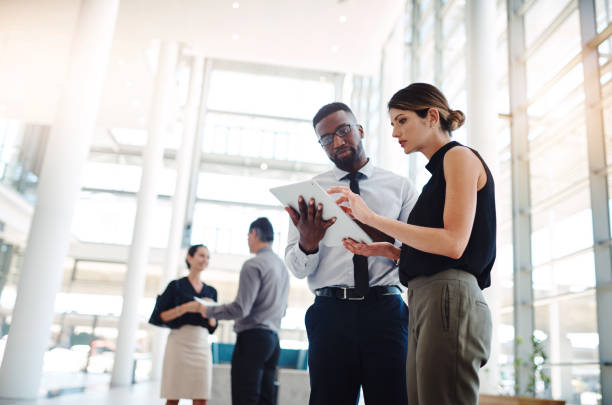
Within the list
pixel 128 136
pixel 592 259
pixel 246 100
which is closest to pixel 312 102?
pixel 246 100

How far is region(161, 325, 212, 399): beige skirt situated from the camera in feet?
12.9

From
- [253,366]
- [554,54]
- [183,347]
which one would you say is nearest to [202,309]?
Answer: [183,347]

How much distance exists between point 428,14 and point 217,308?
883 centimetres

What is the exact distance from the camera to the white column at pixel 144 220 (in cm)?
975

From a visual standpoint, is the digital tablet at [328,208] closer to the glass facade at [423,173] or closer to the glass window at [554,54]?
the glass facade at [423,173]

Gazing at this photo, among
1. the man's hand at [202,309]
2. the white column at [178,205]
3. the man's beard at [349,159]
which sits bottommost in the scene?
the man's hand at [202,309]

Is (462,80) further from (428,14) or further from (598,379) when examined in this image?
(598,379)

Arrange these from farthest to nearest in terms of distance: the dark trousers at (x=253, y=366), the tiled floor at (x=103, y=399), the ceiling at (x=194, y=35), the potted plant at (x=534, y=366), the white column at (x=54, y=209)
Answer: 1. the ceiling at (x=194, y=35)
2. the potted plant at (x=534, y=366)
3. the tiled floor at (x=103, y=399)
4. the white column at (x=54, y=209)
5. the dark trousers at (x=253, y=366)

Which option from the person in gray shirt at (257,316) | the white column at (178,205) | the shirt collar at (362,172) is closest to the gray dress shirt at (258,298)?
the person in gray shirt at (257,316)

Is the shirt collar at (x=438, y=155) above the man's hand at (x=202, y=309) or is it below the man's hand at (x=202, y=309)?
above

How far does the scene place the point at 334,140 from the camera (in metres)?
2.13

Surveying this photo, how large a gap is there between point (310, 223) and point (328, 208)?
0.13m

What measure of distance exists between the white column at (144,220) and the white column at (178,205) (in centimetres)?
200

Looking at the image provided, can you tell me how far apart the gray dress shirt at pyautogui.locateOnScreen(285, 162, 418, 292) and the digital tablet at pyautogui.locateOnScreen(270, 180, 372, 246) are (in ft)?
0.38
